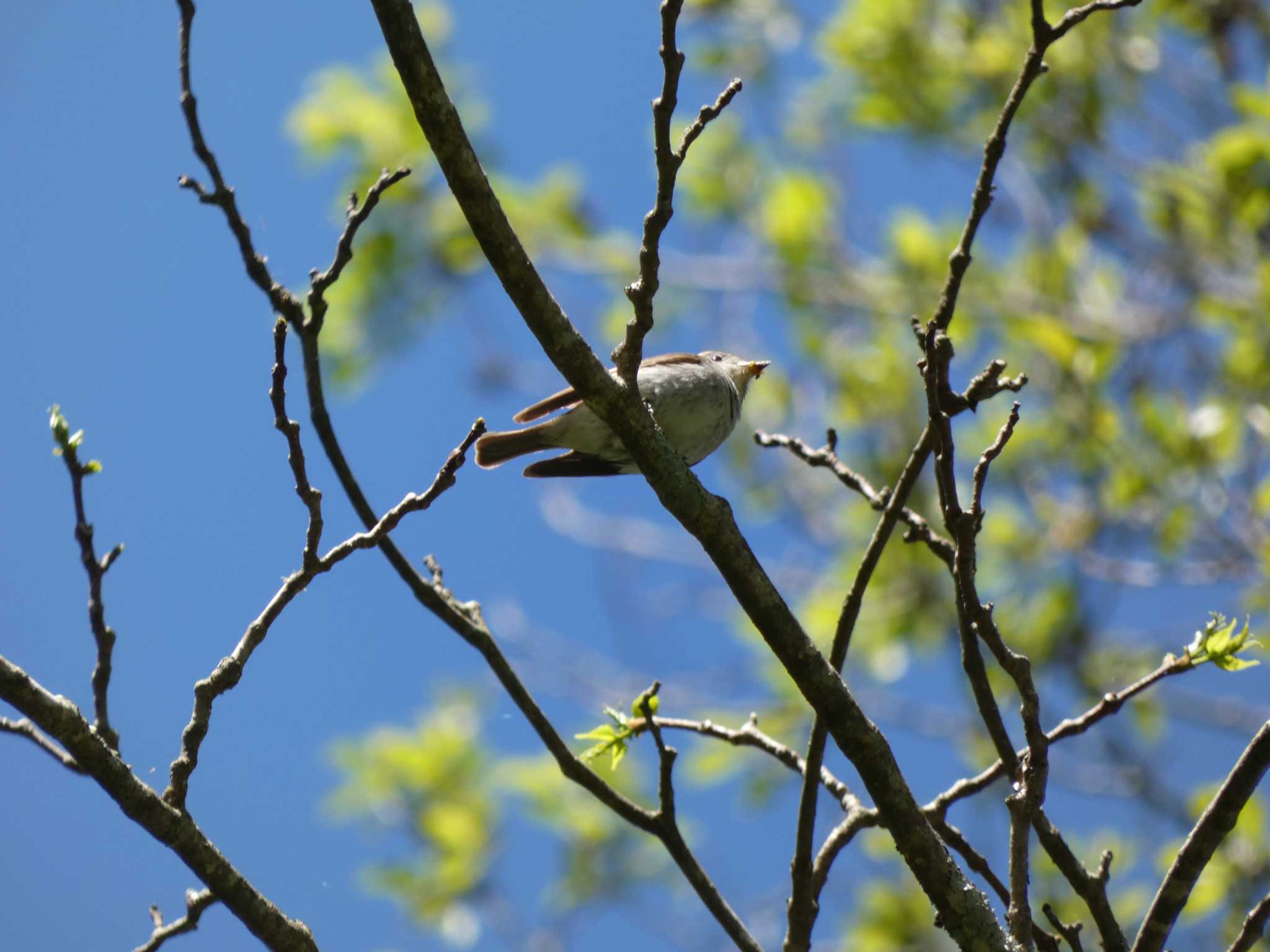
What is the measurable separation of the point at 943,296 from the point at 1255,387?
482cm

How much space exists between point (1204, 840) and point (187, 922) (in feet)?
6.44

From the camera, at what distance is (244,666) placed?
230 cm

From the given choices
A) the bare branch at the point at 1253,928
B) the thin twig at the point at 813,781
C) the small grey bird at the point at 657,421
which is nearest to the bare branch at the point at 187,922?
the thin twig at the point at 813,781

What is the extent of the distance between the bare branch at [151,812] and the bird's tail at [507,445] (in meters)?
2.83

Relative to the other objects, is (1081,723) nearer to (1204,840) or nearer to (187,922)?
(1204,840)

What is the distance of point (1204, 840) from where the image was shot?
239 centimetres

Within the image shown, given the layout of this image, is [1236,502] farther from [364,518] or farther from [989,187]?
[364,518]

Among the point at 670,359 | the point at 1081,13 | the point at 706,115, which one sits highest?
the point at 670,359

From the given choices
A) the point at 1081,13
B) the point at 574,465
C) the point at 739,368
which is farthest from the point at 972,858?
the point at 739,368

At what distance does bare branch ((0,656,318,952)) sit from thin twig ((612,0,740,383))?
119 cm

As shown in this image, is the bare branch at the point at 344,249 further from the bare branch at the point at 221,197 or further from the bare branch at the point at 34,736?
the bare branch at the point at 34,736

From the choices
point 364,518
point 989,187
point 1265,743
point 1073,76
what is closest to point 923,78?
point 1073,76

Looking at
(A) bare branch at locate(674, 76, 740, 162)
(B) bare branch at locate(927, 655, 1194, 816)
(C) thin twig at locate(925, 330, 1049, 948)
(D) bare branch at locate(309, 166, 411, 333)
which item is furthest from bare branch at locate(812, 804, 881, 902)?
(D) bare branch at locate(309, 166, 411, 333)

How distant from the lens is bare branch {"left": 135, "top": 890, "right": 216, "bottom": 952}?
8.05 ft
